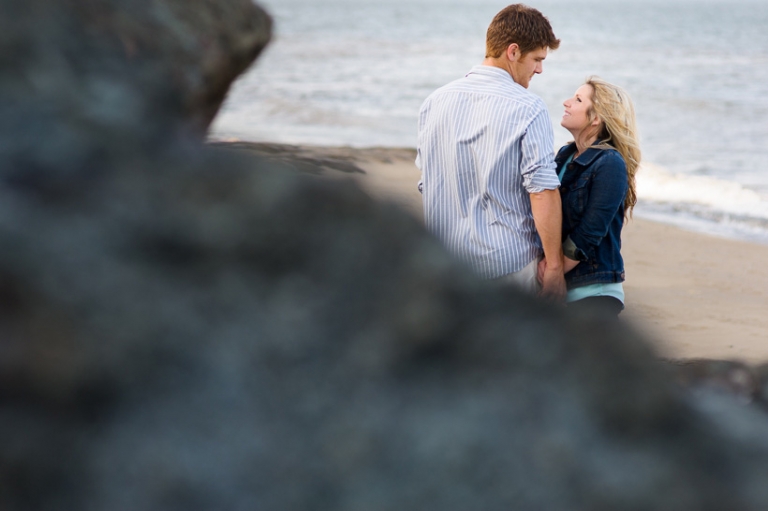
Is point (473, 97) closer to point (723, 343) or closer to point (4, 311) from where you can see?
point (4, 311)

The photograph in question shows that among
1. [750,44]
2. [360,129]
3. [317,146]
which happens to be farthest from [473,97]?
[750,44]

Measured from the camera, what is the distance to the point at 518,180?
9.23 feet

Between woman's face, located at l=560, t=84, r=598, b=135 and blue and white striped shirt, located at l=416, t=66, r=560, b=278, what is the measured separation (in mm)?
494

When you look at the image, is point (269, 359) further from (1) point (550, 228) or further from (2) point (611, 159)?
(2) point (611, 159)

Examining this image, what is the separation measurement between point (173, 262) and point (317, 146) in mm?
18420

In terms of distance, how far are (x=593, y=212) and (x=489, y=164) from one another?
545 millimetres

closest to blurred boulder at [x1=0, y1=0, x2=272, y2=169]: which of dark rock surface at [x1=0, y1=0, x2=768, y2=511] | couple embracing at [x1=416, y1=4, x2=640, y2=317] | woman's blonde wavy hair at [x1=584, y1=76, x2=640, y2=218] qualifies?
dark rock surface at [x1=0, y1=0, x2=768, y2=511]

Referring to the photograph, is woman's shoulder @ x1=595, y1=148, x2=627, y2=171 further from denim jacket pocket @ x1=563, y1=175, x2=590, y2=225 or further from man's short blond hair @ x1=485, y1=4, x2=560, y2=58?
man's short blond hair @ x1=485, y1=4, x2=560, y2=58

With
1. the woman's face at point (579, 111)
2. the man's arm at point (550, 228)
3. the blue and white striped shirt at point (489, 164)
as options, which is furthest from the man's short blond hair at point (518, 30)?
the man's arm at point (550, 228)

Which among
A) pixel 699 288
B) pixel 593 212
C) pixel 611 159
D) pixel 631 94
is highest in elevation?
pixel 611 159

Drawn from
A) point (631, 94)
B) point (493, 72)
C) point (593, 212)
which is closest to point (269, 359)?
point (493, 72)

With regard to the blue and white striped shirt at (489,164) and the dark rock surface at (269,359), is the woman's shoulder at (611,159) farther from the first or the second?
the dark rock surface at (269,359)

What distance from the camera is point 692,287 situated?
970cm

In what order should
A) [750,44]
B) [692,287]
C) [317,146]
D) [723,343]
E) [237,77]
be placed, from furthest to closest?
[750,44] < [317,146] < [692,287] < [723,343] < [237,77]
